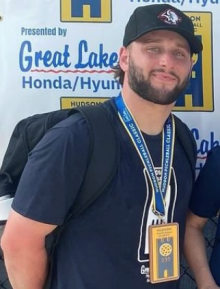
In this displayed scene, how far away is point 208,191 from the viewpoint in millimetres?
1582

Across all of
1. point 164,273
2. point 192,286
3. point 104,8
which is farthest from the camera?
point 192,286

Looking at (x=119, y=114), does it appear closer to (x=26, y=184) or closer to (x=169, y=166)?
(x=169, y=166)

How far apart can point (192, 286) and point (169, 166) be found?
917 mm

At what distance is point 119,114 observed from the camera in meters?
1.43

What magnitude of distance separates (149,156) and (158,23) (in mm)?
402

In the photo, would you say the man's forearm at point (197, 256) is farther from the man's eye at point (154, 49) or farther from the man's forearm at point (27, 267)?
the man's eye at point (154, 49)

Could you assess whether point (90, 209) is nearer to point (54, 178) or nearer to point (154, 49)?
point (54, 178)

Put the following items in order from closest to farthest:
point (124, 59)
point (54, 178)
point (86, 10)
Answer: point (54, 178) < point (124, 59) < point (86, 10)

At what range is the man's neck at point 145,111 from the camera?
4.72 feet

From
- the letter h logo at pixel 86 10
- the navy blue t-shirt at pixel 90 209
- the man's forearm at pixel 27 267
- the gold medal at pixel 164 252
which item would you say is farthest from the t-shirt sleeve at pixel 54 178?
the letter h logo at pixel 86 10

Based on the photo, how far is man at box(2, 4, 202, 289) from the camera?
4.21 feet

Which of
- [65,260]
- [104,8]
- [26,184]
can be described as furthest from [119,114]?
[104,8]

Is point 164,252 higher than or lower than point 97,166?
lower

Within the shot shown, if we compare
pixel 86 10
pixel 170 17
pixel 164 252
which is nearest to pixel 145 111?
pixel 170 17
